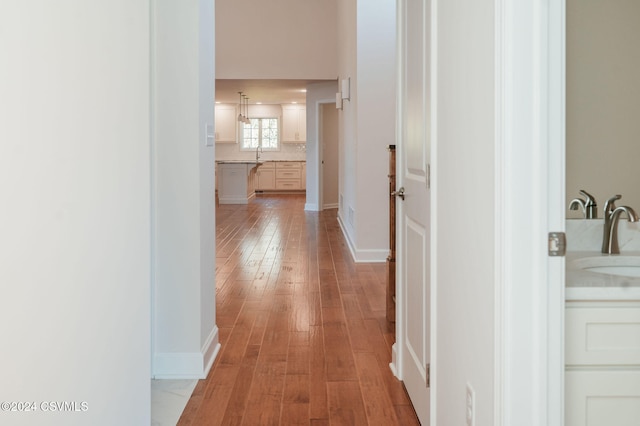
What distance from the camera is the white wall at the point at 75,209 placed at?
1.19 metres

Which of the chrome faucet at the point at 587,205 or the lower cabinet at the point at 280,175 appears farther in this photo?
the lower cabinet at the point at 280,175

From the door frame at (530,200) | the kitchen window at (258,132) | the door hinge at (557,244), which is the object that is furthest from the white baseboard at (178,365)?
the kitchen window at (258,132)

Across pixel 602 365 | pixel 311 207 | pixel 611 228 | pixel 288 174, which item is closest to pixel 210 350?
pixel 611 228

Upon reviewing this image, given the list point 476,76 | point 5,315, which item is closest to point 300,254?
point 476,76

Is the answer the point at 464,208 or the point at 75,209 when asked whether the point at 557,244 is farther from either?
the point at 75,209

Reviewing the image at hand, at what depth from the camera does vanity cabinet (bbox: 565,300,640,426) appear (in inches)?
60.0

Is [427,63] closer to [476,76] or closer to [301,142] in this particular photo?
[476,76]

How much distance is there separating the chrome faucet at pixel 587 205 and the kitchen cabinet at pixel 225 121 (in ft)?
51.1

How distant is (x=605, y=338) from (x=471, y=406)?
0.41 meters

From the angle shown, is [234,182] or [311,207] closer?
[311,207]

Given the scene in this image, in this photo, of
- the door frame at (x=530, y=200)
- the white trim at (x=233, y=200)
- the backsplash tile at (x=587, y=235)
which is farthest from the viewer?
the white trim at (x=233, y=200)

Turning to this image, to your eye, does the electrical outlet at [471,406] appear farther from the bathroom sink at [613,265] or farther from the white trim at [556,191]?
the bathroom sink at [613,265]

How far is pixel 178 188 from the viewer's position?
3094 millimetres

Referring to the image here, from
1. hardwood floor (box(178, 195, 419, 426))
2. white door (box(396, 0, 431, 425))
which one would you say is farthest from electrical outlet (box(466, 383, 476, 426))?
hardwood floor (box(178, 195, 419, 426))
